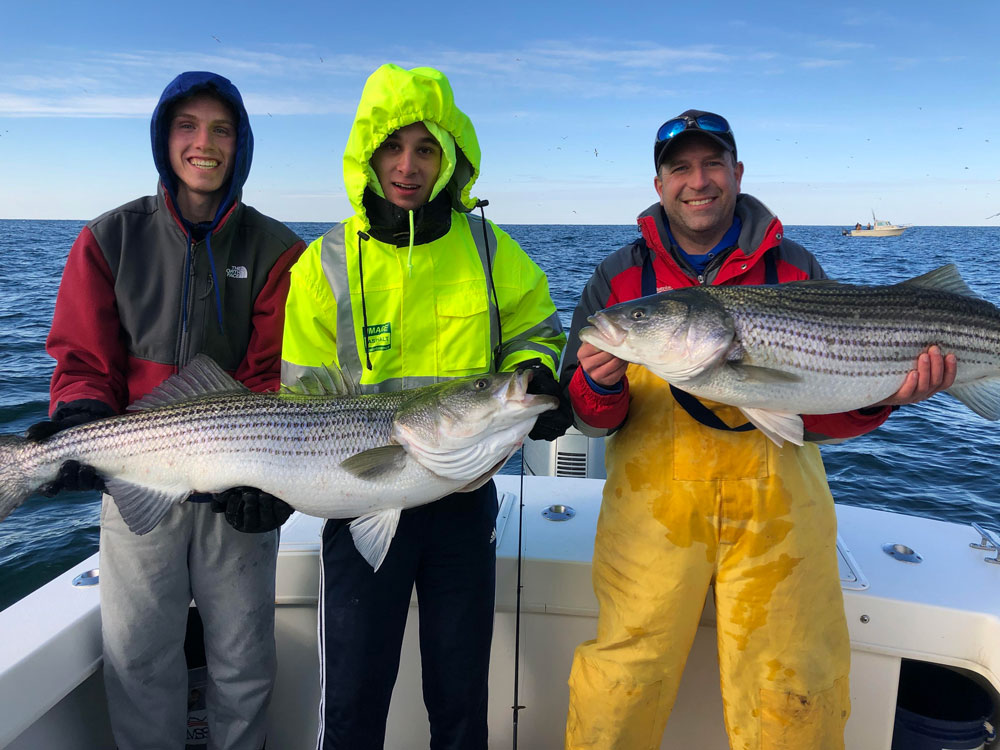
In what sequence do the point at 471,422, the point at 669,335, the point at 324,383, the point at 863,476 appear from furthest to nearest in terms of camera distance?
the point at 863,476 → the point at 324,383 → the point at 471,422 → the point at 669,335

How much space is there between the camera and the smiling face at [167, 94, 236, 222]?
11.4 feet

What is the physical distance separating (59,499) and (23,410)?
359cm

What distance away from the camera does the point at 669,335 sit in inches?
106

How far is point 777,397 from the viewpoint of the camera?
2766 mm

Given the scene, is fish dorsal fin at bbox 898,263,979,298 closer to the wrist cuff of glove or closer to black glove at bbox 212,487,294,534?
black glove at bbox 212,487,294,534

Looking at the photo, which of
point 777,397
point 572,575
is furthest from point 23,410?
point 777,397

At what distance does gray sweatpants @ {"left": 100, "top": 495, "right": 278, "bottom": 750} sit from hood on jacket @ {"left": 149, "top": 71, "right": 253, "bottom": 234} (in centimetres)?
163

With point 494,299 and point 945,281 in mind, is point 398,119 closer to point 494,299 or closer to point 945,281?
point 494,299

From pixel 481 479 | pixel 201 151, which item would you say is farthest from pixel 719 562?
pixel 201 151

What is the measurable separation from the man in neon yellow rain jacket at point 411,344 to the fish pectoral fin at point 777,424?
2.66 feet

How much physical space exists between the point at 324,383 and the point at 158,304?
3.38ft

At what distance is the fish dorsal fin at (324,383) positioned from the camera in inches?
125

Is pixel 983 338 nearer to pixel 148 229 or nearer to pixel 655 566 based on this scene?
pixel 655 566

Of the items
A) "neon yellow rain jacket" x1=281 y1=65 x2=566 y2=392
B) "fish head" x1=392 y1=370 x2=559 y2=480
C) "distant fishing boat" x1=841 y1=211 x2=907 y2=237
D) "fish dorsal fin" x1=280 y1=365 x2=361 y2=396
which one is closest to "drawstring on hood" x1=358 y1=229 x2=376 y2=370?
"neon yellow rain jacket" x1=281 y1=65 x2=566 y2=392
